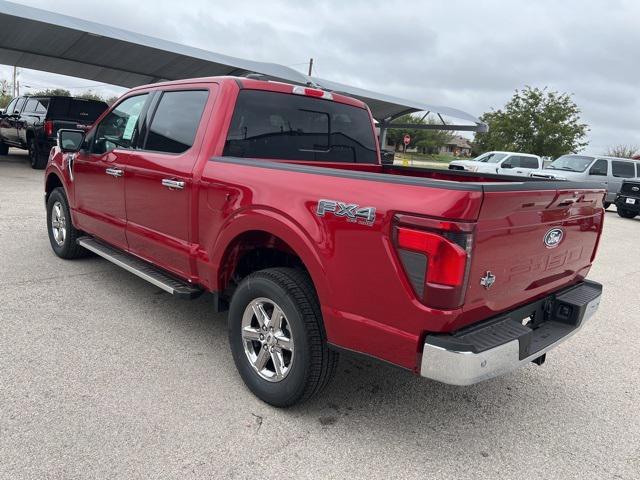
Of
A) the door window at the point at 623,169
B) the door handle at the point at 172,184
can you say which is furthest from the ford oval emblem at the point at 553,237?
the door window at the point at 623,169

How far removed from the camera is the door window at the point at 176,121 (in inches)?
139

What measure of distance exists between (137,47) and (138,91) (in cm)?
1383

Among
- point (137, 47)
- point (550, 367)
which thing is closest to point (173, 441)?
point (550, 367)

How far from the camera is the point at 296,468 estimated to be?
2406 millimetres

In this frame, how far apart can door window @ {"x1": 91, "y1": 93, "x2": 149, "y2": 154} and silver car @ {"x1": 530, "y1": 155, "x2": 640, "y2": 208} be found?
14.9 m

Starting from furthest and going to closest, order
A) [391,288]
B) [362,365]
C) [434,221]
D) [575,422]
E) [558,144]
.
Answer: [558,144] < [362,365] < [575,422] < [391,288] < [434,221]

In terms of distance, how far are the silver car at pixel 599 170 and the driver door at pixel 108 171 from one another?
14964 millimetres

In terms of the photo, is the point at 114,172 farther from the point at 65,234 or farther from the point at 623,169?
the point at 623,169

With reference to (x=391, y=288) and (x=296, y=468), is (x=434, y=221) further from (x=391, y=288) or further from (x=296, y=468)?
(x=296, y=468)

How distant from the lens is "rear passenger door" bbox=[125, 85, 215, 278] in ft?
11.3

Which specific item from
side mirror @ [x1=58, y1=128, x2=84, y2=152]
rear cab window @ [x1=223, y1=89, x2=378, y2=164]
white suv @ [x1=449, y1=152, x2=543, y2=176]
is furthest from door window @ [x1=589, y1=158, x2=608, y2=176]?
side mirror @ [x1=58, y1=128, x2=84, y2=152]

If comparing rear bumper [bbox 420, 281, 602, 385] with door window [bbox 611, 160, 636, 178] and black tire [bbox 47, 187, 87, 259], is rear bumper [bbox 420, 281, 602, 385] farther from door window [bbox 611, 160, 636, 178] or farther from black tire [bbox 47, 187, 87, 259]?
door window [bbox 611, 160, 636, 178]

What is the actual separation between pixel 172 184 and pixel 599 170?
17.2 metres

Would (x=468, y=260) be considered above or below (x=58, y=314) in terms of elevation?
above
